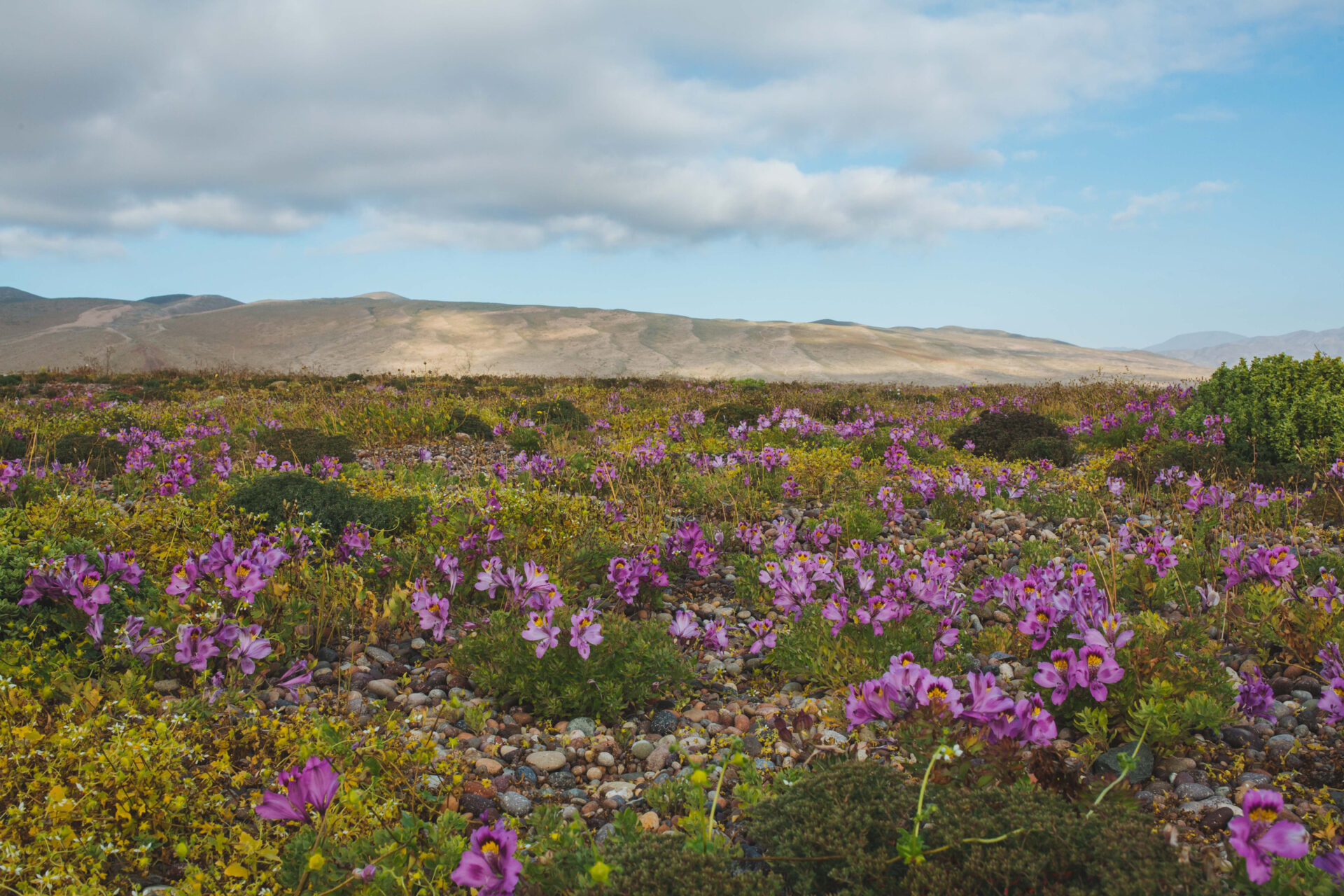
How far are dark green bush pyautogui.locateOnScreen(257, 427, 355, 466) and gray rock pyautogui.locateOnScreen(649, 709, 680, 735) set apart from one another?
21.8 feet

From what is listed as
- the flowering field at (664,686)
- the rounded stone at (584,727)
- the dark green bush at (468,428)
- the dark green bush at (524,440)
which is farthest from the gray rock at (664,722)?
the dark green bush at (468,428)

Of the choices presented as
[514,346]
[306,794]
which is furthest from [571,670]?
[514,346]

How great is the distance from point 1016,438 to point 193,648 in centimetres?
1000

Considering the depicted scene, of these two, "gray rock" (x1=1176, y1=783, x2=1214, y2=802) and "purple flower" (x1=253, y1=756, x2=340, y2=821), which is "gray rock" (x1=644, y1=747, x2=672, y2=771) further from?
"gray rock" (x1=1176, y1=783, x2=1214, y2=802)

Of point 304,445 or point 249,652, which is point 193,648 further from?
point 304,445

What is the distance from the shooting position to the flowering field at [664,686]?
214 cm

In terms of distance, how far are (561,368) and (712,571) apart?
40618 millimetres

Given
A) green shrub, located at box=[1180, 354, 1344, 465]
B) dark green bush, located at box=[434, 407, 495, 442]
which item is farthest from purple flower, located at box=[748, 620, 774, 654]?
dark green bush, located at box=[434, 407, 495, 442]

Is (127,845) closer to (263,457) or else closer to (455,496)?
(455,496)

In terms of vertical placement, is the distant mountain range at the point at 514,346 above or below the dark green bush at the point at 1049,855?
above

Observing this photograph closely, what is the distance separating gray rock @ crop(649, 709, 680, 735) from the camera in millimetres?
3414

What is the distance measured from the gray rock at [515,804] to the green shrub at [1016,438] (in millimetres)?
8430

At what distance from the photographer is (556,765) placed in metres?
3.10

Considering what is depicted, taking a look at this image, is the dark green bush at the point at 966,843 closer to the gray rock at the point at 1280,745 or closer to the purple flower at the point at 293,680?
the gray rock at the point at 1280,745
